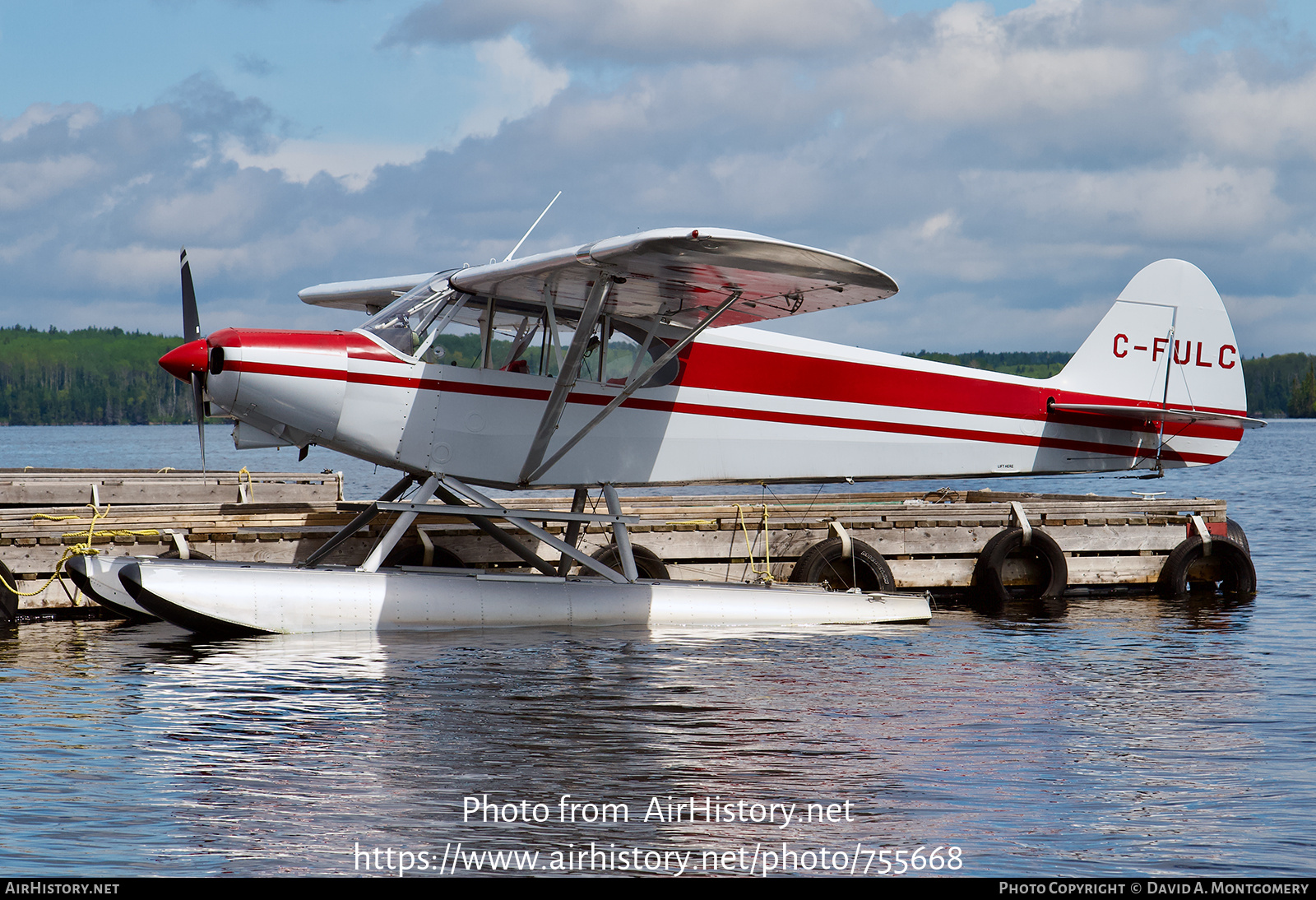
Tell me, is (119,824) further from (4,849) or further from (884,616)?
(884,616)

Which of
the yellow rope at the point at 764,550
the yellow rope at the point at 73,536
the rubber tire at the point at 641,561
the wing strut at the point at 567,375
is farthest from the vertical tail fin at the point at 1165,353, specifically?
the yellow rope at the point at 73,536

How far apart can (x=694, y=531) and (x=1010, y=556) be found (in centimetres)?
386

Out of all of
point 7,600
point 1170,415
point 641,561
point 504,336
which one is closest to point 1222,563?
point 1170,415

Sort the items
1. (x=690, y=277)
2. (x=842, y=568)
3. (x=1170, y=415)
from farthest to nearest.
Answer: (x=1170, y=415) < (x=842, y=568) < (x=690, y=277)

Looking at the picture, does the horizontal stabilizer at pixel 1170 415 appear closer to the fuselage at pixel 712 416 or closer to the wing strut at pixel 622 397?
the fuselage at pixel 712 416

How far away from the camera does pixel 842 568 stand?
1262cm

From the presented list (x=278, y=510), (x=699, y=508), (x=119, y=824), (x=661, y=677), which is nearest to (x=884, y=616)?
(x=699, y=508)

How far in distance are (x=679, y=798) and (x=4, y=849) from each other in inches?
117

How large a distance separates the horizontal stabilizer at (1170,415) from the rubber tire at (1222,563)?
172 cm

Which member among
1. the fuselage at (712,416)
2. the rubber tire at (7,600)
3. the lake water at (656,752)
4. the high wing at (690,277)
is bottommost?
the lake water at (656,752)

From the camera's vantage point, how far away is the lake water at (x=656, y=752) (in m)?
5.05

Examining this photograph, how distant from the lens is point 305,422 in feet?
32.6

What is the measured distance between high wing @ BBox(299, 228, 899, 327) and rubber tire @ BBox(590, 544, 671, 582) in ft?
7.85

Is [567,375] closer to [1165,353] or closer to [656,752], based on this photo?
[656,752]
